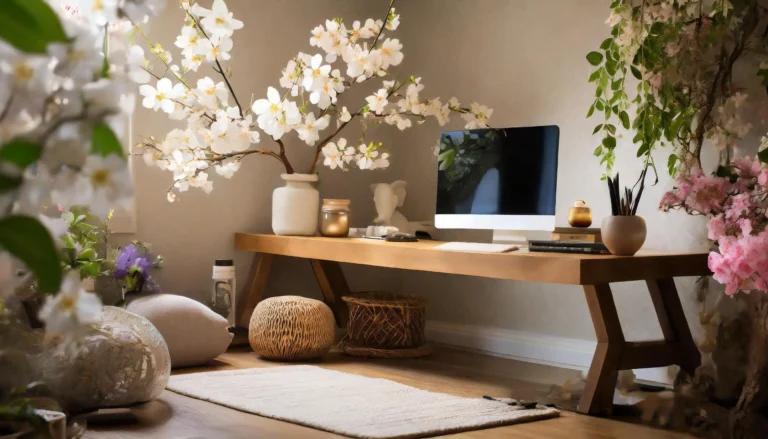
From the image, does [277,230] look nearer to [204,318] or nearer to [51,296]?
[204,318]

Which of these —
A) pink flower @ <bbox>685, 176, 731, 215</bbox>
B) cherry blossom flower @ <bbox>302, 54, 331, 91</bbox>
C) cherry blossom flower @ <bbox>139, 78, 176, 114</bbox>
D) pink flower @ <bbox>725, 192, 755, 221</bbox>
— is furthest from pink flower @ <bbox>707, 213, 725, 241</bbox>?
cherry blossom flower @ <bbox>139, 78, 176, 114</bbox>

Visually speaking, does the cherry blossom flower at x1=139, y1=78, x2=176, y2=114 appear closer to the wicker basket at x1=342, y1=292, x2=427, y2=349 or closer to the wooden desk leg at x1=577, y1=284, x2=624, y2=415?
the wicker basket at x1=342, y1=292, x2=427, y2=349

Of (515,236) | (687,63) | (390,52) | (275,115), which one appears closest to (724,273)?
(687,63)

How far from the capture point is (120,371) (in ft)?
8.76

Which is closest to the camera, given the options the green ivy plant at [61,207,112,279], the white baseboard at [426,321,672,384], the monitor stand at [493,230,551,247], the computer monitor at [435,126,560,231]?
the green ivy plant at [61,207,112,279]

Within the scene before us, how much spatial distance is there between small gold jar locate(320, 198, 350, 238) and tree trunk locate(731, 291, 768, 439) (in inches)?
72.6

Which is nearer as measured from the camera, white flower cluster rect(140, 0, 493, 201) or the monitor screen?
the monitor screen

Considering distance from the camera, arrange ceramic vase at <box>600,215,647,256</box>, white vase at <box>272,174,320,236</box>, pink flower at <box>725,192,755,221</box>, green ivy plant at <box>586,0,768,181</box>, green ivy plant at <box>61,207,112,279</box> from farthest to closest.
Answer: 1. white vase at <box>272,174,320,236</box>
2. green ivy plant at <box>586,0,768,181</box>
3. ceramic vase at <box>600,215,647,256</box>
4. pink flower at <box>725,192,755,221</box>
5. green ivy plant at <box>61,207,112,279</box>

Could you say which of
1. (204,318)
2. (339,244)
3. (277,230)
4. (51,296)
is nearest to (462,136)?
(339,244)

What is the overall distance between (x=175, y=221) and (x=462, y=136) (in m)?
1.37

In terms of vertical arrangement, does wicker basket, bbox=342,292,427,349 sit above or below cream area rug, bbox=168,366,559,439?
above

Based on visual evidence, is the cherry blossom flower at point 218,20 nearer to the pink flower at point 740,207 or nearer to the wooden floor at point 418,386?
the wooden floor at point 418,386

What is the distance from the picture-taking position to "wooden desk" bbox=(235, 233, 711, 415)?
283 cm

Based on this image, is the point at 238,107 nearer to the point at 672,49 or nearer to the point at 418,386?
the point at 418,386
